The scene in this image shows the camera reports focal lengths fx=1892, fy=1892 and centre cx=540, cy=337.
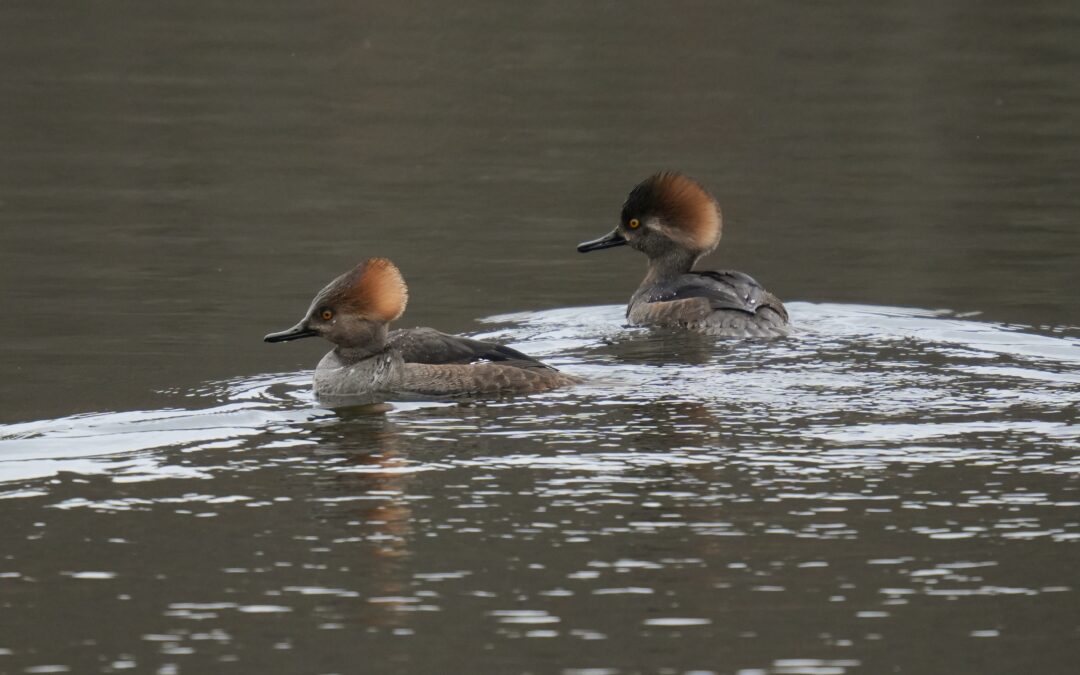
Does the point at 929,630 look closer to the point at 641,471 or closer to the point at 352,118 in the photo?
the point at 641,471

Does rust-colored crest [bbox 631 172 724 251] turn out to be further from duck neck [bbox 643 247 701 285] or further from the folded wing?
the folded wing

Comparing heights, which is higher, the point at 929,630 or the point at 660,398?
the point at 660,398

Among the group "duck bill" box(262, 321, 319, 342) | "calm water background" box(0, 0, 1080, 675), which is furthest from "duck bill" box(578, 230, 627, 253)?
"duck bill" box(262, 321, 319, 342)

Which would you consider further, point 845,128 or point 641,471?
point 845,128

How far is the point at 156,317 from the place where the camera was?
503 inches

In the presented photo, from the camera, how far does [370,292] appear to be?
1033 cm

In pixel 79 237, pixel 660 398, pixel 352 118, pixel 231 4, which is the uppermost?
pixel 231 4

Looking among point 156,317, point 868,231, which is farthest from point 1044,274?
point 156,317

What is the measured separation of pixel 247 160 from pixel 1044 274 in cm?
854

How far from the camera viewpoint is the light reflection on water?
6367 millimetres

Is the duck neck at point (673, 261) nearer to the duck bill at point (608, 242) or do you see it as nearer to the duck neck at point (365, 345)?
the duck bill at point (608, 242)

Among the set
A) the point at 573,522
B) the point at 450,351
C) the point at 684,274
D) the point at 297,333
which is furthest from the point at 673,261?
the point at 573,522

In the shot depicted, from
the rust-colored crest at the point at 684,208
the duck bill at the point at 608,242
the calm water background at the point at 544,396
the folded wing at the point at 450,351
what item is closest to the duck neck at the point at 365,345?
the folded wing at the point at 450,351

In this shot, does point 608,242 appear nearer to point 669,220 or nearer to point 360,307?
point 669,220
